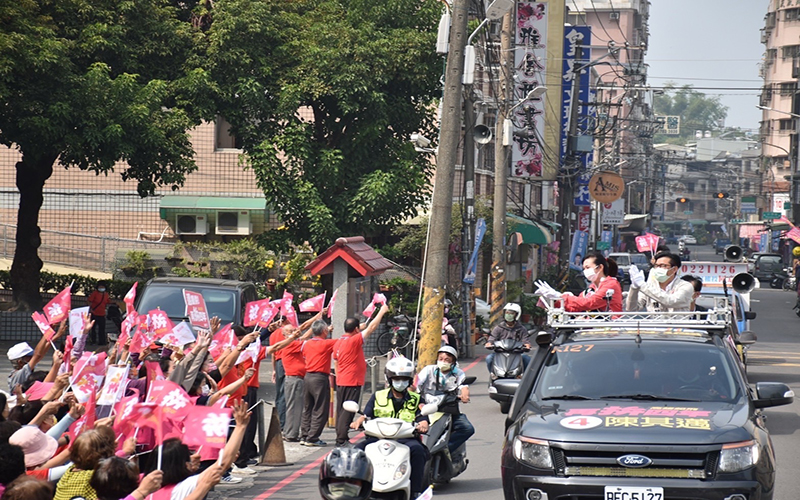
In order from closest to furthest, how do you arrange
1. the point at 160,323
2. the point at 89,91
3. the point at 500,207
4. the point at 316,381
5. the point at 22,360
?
1. the point at 22,360
2. the point at 160,323
3. the point at 316,381
4. the point at 89,91
5. the point at 500,207

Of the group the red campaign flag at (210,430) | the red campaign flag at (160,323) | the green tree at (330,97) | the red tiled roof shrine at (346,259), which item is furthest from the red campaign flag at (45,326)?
the green tree at (330,97)

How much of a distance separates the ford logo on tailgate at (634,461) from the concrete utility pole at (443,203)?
31.4ft

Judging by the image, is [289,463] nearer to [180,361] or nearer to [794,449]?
[180,361]

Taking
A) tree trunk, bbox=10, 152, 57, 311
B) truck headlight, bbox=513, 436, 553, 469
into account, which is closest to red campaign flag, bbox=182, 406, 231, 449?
truck headlight, bbox=513, 436, 553, 469

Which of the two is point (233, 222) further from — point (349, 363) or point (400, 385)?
point (400, 385)

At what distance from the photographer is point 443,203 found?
56.9ft

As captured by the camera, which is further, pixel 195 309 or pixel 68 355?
pixel 195 309

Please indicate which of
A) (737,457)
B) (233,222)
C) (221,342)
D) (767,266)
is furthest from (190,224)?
(767,266)

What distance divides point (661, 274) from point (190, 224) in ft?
88.7

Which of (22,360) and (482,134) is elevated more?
(482,134)

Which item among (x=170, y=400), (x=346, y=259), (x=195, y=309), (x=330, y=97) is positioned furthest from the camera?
(x=330, y=97)

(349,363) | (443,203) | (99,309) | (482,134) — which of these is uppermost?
(482,134)

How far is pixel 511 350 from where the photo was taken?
1752 centimetres

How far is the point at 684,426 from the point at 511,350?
965 cm
